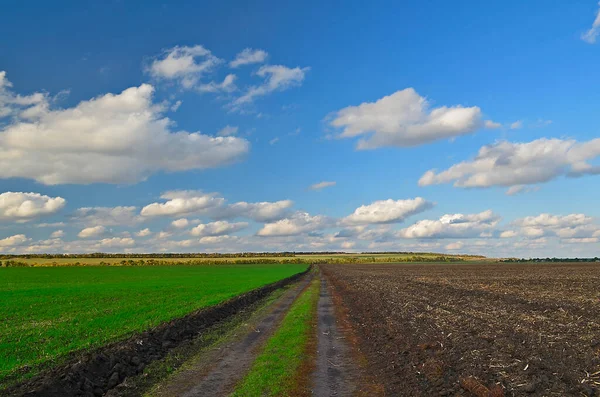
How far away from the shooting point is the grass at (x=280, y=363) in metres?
11.2

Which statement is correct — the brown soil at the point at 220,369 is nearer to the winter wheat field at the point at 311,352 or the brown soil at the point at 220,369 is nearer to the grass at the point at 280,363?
the winter wheat field at the point at 311,352

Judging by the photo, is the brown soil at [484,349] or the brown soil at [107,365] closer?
the brown soil at [484,349]

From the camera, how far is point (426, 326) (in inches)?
760

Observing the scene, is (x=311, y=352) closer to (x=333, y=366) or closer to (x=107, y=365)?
(x=333, y=366)

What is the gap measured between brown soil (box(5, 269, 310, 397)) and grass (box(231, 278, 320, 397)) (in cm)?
359

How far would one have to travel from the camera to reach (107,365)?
13.5 m

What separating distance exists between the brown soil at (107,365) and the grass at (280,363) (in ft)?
11.8

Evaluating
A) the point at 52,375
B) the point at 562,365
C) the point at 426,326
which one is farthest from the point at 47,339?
the point at 562,365

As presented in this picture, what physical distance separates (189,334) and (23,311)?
14.4 m

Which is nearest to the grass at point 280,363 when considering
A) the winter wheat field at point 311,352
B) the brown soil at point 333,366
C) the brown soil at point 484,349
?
the winter wheat field at point 311,352

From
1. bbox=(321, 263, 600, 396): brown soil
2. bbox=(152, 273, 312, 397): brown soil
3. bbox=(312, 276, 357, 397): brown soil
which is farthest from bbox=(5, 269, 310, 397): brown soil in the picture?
bbox=(321, 263, 600, 396): brown soil

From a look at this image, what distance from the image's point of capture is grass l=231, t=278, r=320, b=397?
1117cm

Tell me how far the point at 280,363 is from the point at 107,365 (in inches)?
204

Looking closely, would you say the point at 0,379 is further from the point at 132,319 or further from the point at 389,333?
the point at 389,333
